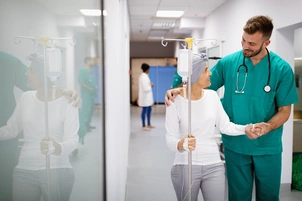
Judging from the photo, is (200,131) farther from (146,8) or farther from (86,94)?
(146,8)

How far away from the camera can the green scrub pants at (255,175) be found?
215 cm

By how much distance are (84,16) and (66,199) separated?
3.40ft

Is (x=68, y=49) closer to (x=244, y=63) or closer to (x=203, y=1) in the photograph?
(x=244, y=63)

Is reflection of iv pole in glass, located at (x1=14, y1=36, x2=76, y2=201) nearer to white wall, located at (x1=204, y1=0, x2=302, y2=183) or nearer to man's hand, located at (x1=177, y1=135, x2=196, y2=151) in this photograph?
man's hand, located at (x1=177, y1=135, x2=196, y2=151)


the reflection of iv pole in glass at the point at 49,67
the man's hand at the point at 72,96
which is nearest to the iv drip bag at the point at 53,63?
the reflection of iv pole in glass at the point at 49,67

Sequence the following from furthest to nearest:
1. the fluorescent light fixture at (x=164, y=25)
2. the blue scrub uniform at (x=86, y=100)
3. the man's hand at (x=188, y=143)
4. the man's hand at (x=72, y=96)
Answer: the fluorescent light fixture at (x=164, y=25) < the man's hand at (x=188, y=143) < the blue scrub uniform at (x=86, y=100) < the man's hand at (x=72, y=96)

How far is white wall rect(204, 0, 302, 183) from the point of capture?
3.06 m

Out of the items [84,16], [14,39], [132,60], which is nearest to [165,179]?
[84,16]

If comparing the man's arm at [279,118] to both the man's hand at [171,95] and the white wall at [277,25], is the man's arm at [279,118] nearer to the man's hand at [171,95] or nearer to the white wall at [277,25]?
the man's hand at [171,95]

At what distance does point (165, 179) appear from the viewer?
378 cm

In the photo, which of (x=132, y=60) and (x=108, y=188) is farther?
(x=132, y=60)

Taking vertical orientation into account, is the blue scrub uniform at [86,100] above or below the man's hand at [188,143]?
above

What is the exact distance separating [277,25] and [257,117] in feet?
5.21

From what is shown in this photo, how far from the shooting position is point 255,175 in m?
2.19
